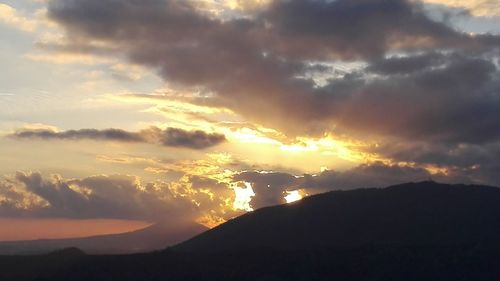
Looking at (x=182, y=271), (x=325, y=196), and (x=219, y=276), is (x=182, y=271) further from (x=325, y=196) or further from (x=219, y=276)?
(x=325, y=196)

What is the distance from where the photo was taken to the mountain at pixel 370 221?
156m

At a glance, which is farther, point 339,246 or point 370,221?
point 370,221

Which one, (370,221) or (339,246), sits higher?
(370,221)

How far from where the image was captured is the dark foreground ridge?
123 meters

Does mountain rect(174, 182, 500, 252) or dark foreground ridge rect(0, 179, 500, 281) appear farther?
mountain rect(174, 182, 500, 252)

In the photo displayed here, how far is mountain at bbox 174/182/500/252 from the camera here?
156 metres

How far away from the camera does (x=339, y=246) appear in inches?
5866

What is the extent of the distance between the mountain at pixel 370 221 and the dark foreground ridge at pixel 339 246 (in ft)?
0.78

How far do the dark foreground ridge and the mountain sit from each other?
24cm

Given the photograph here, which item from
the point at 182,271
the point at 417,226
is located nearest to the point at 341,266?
the point at 182,271

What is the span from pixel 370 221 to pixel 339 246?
2238 cm

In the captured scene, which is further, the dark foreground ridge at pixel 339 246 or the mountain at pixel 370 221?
the mountain at pixel 370 221

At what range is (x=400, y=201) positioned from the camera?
18075 centimetres

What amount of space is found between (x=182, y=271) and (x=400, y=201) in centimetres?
7447
